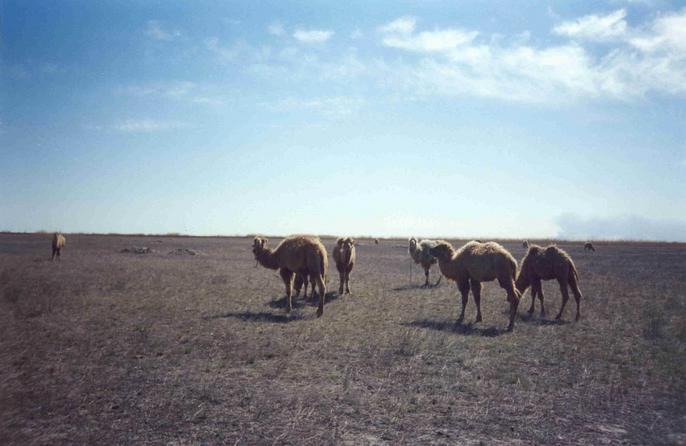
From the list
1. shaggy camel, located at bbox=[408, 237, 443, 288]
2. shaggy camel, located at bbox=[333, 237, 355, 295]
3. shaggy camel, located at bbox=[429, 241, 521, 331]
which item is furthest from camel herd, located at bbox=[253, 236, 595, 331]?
shaggy camel, located at bbox=[408, 237, 443, 288]

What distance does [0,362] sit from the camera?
8430 mm

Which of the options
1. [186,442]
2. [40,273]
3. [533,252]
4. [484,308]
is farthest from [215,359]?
[40,273]

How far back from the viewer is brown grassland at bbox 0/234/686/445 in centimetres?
570

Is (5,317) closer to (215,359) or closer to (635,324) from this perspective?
(215,359)

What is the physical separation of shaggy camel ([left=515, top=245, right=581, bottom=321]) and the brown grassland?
81cm

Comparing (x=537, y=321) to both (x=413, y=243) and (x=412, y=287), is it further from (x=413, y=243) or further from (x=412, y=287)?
(x=413, y=243)

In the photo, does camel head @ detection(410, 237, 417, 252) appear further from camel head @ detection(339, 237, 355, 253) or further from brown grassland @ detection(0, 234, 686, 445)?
brown grassland @ detection(0, 234, 686, 445)

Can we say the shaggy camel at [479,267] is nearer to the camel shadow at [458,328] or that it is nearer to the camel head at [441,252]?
the camel head at [441,252]

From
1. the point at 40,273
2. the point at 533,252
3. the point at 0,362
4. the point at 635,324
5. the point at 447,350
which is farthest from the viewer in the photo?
the point at 40,273

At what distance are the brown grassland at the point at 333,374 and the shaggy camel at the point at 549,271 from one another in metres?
0.81

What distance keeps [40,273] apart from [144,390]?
68.4 feet

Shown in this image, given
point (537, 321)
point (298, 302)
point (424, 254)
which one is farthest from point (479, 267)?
point (424, 254)

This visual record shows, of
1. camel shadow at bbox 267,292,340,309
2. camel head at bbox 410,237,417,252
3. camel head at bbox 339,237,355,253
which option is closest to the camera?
camel shadow at bbox 267,292,340,309

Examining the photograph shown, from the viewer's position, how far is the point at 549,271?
559 inches
